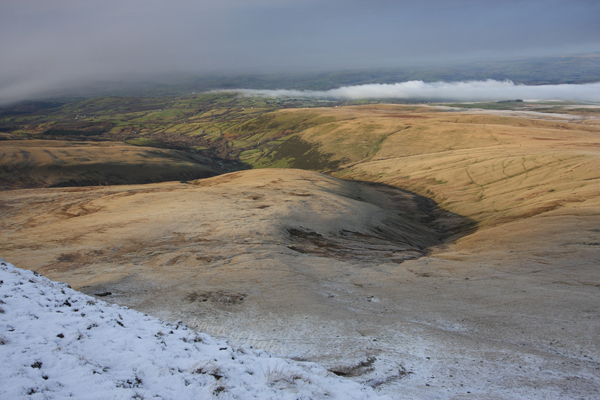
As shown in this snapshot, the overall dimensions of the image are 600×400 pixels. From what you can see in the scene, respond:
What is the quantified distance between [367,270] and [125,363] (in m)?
18.7

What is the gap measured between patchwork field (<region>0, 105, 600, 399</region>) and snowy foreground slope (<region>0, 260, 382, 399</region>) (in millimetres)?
2198

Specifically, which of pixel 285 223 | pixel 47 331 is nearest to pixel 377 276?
pixel 285 223

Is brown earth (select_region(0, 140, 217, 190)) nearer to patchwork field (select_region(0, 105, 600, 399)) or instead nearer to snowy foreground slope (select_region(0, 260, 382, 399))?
patchwork field (select_region(0, 105, 600, 399))

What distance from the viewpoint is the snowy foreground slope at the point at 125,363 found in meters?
8.23

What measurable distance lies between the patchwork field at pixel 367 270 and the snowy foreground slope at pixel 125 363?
7.21 feet

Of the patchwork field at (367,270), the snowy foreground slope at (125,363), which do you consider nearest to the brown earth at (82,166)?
the patchwork field at (367,270)

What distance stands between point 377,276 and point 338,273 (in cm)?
279

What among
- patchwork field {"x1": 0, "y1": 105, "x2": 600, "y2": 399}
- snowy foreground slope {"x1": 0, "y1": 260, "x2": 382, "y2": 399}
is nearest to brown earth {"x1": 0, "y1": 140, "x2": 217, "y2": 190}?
patchwork field {"x1": 0, "y1": 105, "x2": 600, "y2": 399}

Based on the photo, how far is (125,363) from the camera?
960 cm

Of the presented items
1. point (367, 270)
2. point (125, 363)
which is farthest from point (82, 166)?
point (125, 363)

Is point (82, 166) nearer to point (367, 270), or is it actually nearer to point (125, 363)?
point (367, 270)

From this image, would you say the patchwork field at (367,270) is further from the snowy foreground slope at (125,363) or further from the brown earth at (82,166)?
the brown earth at (82,166)

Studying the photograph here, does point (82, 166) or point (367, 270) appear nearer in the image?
point (367, 270)

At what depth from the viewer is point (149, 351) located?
1045 centimetres
